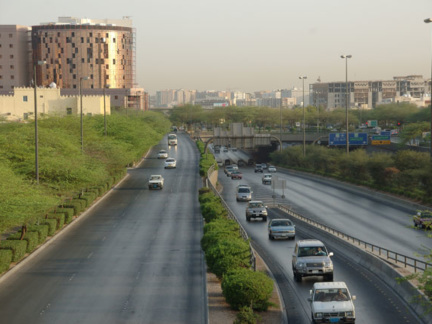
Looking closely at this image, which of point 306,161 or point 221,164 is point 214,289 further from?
point 221,164

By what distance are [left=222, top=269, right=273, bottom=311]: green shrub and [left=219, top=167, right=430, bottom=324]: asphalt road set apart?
113 cm

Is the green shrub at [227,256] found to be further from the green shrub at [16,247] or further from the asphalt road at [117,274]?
the green shrub at [16,247]

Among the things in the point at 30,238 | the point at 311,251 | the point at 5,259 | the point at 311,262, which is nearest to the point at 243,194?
the point at 30,238

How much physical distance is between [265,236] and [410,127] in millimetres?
58684

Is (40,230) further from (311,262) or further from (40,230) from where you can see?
(311,262)

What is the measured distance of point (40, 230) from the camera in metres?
38.5

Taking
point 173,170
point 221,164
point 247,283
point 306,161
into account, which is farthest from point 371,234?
point 221,164

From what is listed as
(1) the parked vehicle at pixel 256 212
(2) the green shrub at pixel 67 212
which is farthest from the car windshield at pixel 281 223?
(2) the green shrub at pixel 67 212

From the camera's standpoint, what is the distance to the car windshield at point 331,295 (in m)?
21.3

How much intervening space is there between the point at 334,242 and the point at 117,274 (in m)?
13.0

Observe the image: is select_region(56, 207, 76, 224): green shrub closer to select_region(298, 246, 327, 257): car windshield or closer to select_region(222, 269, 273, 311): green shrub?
select_region(298, 246, 327, 257): car windshield

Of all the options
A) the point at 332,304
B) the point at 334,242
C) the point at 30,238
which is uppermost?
the point at 332,304

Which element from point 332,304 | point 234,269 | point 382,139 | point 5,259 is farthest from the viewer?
point 382,139

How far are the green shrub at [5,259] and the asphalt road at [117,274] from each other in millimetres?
549
